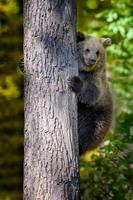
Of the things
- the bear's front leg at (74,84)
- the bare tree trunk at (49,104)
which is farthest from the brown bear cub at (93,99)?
the bare tree trunk at (49,104)

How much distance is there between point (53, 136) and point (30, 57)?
0.71m

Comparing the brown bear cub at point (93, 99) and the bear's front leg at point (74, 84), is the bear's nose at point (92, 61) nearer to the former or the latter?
the brown bear cub at point (93, 99)

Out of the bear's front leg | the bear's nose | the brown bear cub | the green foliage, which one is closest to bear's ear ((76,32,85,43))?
the brown bear cub

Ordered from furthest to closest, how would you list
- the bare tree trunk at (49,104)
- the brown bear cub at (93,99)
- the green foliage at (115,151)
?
Answer: the green foliage at (115,151) → the brown bear cub at (93,99) → the bare tree trunk at (49,104)

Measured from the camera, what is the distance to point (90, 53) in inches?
260

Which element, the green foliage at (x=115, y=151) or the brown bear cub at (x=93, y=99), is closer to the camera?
the brown bear cub at (x=93, y=99)

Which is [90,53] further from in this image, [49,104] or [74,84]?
[49,104]

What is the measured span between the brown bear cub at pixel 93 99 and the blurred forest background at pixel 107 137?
0.59 ft

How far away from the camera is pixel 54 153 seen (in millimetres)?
4914

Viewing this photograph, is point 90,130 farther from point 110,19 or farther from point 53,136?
point 110,19

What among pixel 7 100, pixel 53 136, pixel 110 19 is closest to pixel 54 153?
pixel 53 136

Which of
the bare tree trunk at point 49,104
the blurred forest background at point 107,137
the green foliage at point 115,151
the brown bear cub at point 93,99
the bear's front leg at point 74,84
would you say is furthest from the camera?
the blurred forest background at point 107,137

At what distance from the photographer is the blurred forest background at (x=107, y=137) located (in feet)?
22.4

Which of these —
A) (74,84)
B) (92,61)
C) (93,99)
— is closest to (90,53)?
(92,61)
